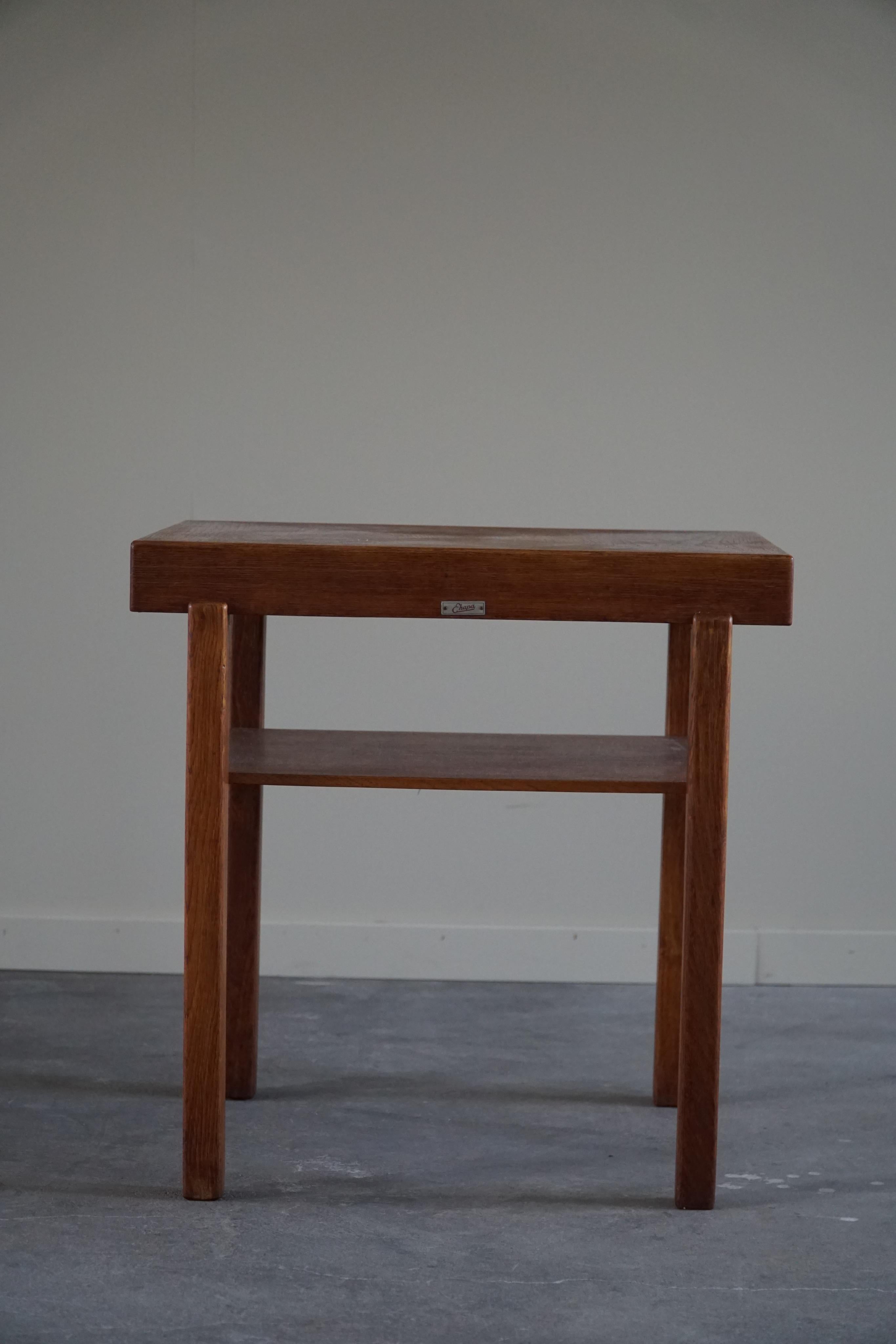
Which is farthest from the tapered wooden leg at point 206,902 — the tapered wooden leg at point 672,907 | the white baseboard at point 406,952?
the white baseboard at point 406,952

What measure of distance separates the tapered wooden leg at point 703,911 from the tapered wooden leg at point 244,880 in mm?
786

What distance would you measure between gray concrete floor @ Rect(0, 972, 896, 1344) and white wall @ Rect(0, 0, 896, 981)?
267 millimetres

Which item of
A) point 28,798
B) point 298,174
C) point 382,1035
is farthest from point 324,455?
point 382,1035

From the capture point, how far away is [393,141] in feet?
10.5

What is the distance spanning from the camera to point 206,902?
2146 mm

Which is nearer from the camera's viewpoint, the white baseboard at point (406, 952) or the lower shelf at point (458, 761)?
the lower shelf at point (458, 761)

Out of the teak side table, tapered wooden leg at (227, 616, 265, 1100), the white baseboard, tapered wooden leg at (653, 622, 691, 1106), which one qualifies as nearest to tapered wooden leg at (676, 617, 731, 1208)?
the teak side table

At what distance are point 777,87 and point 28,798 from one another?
7.34ft

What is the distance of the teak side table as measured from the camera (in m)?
2.08

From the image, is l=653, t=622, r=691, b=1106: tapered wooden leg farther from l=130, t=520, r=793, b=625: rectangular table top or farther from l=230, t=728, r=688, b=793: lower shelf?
l=130, t=520, r=793, b=625: rectangular table top

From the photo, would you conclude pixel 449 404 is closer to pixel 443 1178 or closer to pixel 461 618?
pixel 461 618

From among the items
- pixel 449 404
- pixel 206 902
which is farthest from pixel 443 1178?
pixel 449 404

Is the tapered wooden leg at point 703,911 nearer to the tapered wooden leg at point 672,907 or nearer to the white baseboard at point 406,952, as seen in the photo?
the tapered wooden leg at point 672,907

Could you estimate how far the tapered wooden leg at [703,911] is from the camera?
209 cm
